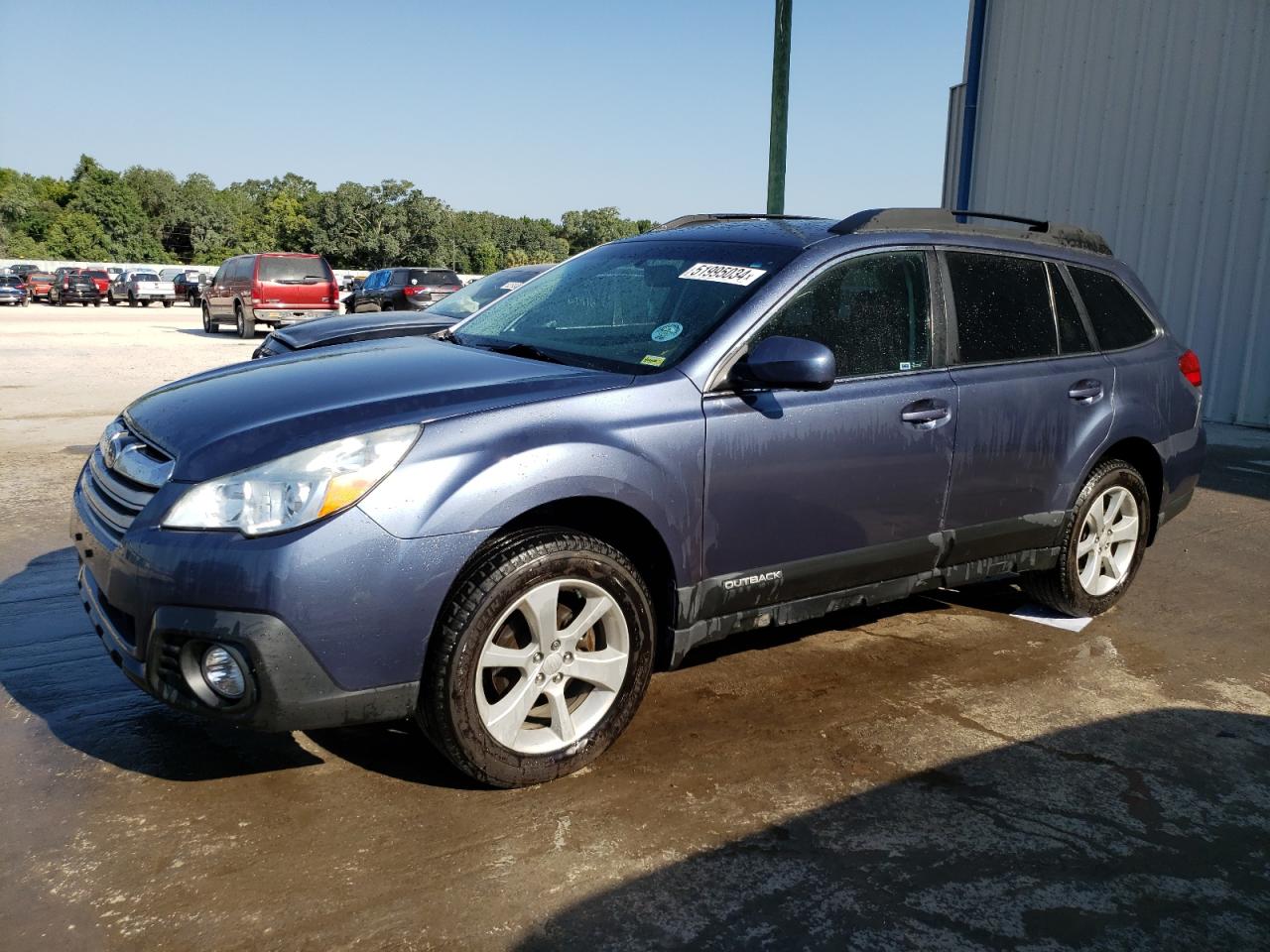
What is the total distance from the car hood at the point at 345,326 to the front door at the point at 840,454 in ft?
16.2

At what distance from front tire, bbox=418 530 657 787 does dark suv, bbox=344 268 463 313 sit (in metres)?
18.4

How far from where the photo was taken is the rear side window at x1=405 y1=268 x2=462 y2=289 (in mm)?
22750

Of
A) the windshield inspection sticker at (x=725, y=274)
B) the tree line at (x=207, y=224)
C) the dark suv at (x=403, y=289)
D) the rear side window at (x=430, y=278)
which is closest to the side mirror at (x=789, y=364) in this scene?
the windshield inspection sticker at (x=725, y=274)

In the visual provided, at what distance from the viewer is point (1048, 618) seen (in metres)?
5.08

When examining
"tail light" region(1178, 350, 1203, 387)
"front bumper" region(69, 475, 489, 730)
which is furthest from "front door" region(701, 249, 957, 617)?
"tail light" region(1178, 350, 1203, 387)

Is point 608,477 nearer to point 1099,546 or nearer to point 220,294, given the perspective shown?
point 1099,546

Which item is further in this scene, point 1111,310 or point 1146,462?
point 1146,462

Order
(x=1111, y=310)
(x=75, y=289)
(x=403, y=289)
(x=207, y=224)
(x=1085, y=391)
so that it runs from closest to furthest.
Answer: (x=1085, y=391) < (x=1111, y=310) < (x=403, y=289) < (x=75, y=289) < (x=207, y=224)

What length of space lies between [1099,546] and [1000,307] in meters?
1.34

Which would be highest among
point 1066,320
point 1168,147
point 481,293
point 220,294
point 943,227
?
point 1168,147

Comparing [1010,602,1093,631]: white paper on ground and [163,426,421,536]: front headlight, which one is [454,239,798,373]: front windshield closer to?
[163,426,421,536]: front headlight

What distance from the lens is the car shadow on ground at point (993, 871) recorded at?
2553mm

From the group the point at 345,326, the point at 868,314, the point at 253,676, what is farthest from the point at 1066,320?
the point at 345,326

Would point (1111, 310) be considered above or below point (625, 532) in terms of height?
above
